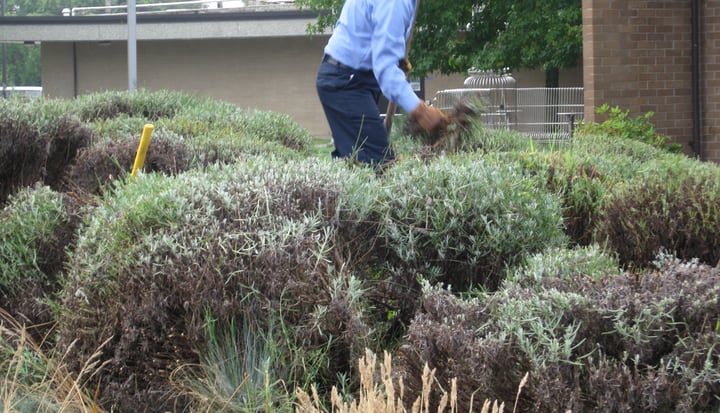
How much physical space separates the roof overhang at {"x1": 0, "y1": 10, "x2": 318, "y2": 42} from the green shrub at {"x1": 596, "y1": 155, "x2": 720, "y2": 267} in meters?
33.4

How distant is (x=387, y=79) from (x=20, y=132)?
9.41 feet

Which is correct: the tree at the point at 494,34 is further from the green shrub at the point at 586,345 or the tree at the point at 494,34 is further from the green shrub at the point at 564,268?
the green shrub at the point at 586,345

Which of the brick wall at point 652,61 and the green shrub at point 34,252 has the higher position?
the brick wall at point 652,61

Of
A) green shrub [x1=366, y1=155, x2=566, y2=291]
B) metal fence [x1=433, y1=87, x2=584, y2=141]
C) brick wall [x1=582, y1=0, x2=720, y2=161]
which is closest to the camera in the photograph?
green shrub [x1=366, y1=155, x2=566, y2=291]

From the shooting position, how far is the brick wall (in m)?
11.5

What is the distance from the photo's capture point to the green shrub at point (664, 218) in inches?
191

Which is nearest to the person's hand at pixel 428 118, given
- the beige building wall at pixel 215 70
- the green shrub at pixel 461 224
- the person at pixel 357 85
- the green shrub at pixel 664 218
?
the person at pixel 357 85

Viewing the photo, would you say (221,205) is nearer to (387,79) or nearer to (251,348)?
(251,348)

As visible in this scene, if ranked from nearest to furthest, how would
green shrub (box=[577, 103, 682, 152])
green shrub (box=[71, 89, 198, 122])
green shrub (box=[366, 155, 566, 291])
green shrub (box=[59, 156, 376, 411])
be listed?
green shrub (box=[59, 156, 376, 411]) < green shrub (box=[366, 155, 566, 291]) < green shrub (box=[71, 89, 198, 122]) < green shrub (box=[577, 103, 682, 152])

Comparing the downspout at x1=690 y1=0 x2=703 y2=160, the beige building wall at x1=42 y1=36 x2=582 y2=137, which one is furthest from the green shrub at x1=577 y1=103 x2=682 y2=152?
the beige building wall at x1=42 y1=36 x2=582 y2=137

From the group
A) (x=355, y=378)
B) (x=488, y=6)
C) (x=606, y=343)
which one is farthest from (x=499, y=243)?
(x=488, y=6)

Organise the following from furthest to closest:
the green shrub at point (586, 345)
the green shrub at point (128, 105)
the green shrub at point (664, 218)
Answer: the green shrub at point (128, 105) → the green shrub at point (664, 218) → the green shrub at point (586, 345)

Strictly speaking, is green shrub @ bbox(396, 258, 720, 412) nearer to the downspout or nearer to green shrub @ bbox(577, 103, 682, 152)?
green shrub @ bbox(577, 103, 682, 152)

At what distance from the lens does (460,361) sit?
134 inches
